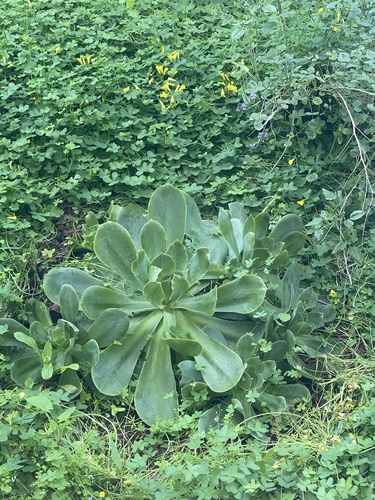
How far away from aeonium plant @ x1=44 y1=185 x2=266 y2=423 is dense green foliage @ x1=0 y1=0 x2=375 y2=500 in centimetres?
6

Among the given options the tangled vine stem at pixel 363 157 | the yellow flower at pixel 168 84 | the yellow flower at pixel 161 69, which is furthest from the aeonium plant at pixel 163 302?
the yellow flower at pixel 161 69

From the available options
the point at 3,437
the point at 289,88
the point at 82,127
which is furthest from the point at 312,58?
the point at 3,437

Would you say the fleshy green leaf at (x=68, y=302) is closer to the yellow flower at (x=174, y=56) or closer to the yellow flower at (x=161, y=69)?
the yellow flower at (x=161, y=69)

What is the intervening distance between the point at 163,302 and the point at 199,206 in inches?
30.9

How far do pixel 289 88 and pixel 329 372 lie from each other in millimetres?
1485

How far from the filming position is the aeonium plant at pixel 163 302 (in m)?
2.92

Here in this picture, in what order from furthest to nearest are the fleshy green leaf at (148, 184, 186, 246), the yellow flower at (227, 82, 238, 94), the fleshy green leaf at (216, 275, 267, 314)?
1. the yellow flower at (227, 82, 238, 94)
2. the fleshy green leaf at (148, 184, 186, 246)
3. the fleshy green leaf at (216, 275, 267, 314)

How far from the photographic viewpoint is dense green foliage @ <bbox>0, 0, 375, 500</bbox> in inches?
102

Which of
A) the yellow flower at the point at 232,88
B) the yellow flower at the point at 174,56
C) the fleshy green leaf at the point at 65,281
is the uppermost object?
the yellow flower at the point at 174,56

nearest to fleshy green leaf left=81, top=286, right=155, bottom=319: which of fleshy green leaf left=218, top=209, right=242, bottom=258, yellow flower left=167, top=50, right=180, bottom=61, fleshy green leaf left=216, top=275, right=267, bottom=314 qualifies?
fleshy green leaf left=216, top=275, right=267, bottom=314

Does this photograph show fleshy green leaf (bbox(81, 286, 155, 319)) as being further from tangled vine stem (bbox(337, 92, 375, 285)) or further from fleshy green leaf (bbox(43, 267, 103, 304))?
tangled vine stem (bbox(337, 92, 375, 285))

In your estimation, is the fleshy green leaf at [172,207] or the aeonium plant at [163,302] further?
the fleshy green leaf at [172,207]

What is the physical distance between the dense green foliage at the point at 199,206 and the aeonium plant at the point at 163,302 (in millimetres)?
61

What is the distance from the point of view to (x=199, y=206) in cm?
374
